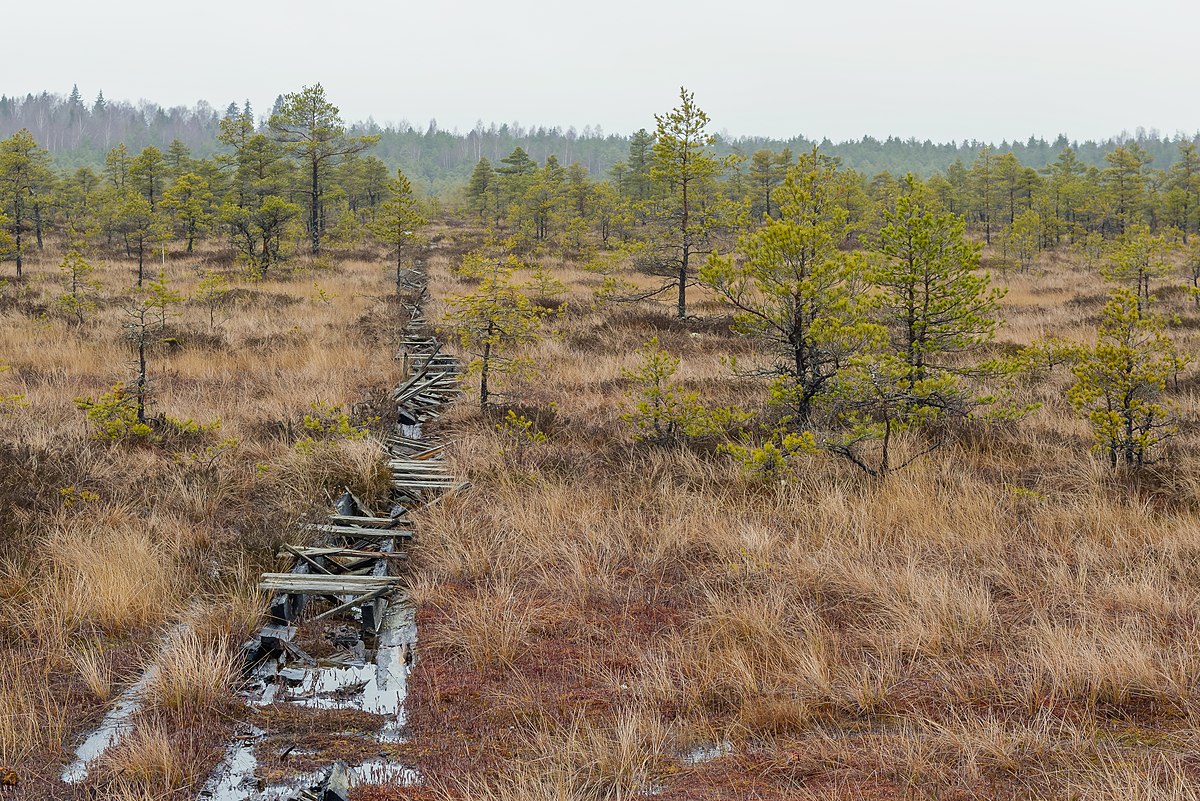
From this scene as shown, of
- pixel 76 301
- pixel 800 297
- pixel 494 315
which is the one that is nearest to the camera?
pixel 800 297

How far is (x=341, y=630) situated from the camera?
186 inches

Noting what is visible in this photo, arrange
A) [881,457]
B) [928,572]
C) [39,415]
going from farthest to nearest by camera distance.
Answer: [39,415]
[881,457]
[928,572]

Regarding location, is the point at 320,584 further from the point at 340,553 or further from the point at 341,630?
the point at 340,553

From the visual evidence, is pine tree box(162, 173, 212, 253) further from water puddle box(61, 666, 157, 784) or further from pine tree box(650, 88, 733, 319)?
water puddle box(61, 666, 157, 784)

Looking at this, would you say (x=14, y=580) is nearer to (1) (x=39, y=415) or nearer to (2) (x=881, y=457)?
(1) (x=39, y=415)

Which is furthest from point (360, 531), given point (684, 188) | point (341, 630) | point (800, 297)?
point (684, 188)

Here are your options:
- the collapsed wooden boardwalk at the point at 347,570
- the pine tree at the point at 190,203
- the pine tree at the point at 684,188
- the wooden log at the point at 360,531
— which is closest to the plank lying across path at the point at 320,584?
the collapsed wooden boardwalk at the point at 347,570

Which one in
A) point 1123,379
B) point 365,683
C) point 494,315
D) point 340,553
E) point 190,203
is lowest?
point 365,683

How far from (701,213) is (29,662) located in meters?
14.1

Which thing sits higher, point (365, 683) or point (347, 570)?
point (347, 570)

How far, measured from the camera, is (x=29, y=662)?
3971mm

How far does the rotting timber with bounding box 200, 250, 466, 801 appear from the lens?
10.6 feet

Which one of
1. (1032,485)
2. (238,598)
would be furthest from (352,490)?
(1032,485)

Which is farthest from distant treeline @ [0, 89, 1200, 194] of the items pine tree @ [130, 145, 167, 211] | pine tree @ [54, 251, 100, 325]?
pine tree @ [54, 251, 100, 325]
